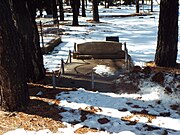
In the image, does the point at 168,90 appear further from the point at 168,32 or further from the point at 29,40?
the point at 29,40

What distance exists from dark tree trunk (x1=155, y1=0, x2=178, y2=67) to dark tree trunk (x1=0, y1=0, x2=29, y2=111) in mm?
4762

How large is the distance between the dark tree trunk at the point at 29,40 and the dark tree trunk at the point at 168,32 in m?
3.80

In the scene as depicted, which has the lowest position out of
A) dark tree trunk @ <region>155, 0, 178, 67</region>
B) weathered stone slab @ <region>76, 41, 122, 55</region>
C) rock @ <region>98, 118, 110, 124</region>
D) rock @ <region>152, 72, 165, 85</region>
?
rock @ <region>98, 118, 110, 124</region>

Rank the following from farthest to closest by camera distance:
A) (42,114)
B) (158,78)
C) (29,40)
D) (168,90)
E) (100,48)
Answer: (100,48) < (29,40) < (158,78) < (168,90) < (42,114)

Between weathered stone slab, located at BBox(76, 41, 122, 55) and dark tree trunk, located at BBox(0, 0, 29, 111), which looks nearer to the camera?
dark tree trunk, located at BBox(0, 0, 29, 111)

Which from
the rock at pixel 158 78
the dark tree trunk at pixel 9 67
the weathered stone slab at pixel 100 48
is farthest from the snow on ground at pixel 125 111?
the weathered stone slab at pixel 100 48

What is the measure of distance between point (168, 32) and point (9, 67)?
518 cm

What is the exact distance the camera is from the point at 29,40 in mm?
7891

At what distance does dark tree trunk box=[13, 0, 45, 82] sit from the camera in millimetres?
7736

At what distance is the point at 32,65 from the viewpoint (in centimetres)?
807

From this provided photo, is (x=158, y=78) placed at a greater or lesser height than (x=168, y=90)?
greater

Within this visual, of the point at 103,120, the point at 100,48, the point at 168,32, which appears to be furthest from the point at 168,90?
the point at 100,48

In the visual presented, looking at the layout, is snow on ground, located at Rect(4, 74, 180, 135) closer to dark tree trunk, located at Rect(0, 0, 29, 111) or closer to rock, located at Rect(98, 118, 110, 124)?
rock, located at Rect(98, 118, 110, 124)

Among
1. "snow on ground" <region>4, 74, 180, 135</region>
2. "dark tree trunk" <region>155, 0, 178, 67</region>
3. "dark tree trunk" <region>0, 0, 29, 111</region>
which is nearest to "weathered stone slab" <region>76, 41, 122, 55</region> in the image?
"dark tree trunk" <region>155, 0, 178, 67</region>
